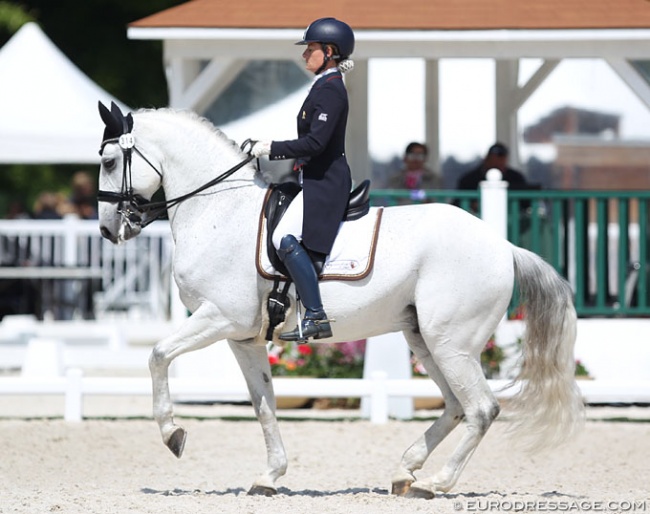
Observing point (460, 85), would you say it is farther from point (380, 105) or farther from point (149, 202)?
point (149, 202)

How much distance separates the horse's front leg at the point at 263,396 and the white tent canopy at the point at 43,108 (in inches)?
419

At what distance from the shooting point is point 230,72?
1409 centimetres

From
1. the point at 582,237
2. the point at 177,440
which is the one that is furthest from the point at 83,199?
the point at 177,440

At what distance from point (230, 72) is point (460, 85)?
3335 mm

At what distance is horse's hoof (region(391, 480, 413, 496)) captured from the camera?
8016mm

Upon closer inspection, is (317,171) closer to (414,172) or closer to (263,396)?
(263,396)

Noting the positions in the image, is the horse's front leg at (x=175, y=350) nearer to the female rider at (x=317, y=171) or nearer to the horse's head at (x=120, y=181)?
the female rider at (x=317, y=171)

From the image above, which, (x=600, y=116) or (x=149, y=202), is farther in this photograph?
(x=600, y=116)

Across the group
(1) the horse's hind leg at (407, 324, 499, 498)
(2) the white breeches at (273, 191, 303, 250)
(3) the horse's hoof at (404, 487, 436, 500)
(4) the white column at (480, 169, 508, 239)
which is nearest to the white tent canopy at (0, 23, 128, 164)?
(4) the white column at (480, 169, 508, 239)

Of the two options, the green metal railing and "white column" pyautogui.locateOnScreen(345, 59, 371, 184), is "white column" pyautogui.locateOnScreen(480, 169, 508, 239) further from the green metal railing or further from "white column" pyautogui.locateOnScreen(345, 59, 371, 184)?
"white column" pyautogui.locateOnScreen(345, 59, 371, 184)

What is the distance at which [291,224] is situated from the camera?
7859 millimetres

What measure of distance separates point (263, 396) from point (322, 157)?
1504 mm

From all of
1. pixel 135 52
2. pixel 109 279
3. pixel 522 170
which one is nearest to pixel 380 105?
pixel 522 170

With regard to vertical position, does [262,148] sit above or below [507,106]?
below
